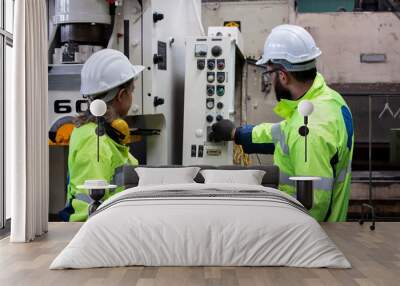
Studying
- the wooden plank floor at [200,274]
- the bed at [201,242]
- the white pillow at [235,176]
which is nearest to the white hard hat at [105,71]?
the white pillow at [235,176]

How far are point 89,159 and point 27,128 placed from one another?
968 millimetres

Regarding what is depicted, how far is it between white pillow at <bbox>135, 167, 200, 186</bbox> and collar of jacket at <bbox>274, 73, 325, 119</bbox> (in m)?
0.94

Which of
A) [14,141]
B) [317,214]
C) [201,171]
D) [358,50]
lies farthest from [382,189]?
[14,141]

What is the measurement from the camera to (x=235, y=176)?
5.14m

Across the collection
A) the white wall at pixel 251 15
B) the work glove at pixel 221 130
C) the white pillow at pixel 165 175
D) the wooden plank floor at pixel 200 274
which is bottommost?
the wooden plank floor at pixel 200 274

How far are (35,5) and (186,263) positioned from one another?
2.47 metres

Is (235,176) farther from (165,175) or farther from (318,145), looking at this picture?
(318,145)

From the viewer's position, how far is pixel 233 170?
5.19m

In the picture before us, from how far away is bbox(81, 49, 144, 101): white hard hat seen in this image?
17.9ft

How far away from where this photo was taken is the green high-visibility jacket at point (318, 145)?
532cm

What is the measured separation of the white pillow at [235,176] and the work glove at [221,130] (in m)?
0.34

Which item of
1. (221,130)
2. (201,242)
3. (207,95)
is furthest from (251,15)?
(201,242)

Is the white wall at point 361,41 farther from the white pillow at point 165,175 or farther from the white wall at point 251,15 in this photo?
the white pillow at point 165,175

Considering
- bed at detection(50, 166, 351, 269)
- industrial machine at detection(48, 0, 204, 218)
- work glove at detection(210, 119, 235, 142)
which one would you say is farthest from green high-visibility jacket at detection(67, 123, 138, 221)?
bed at detection(50, 166, 351, 269)
